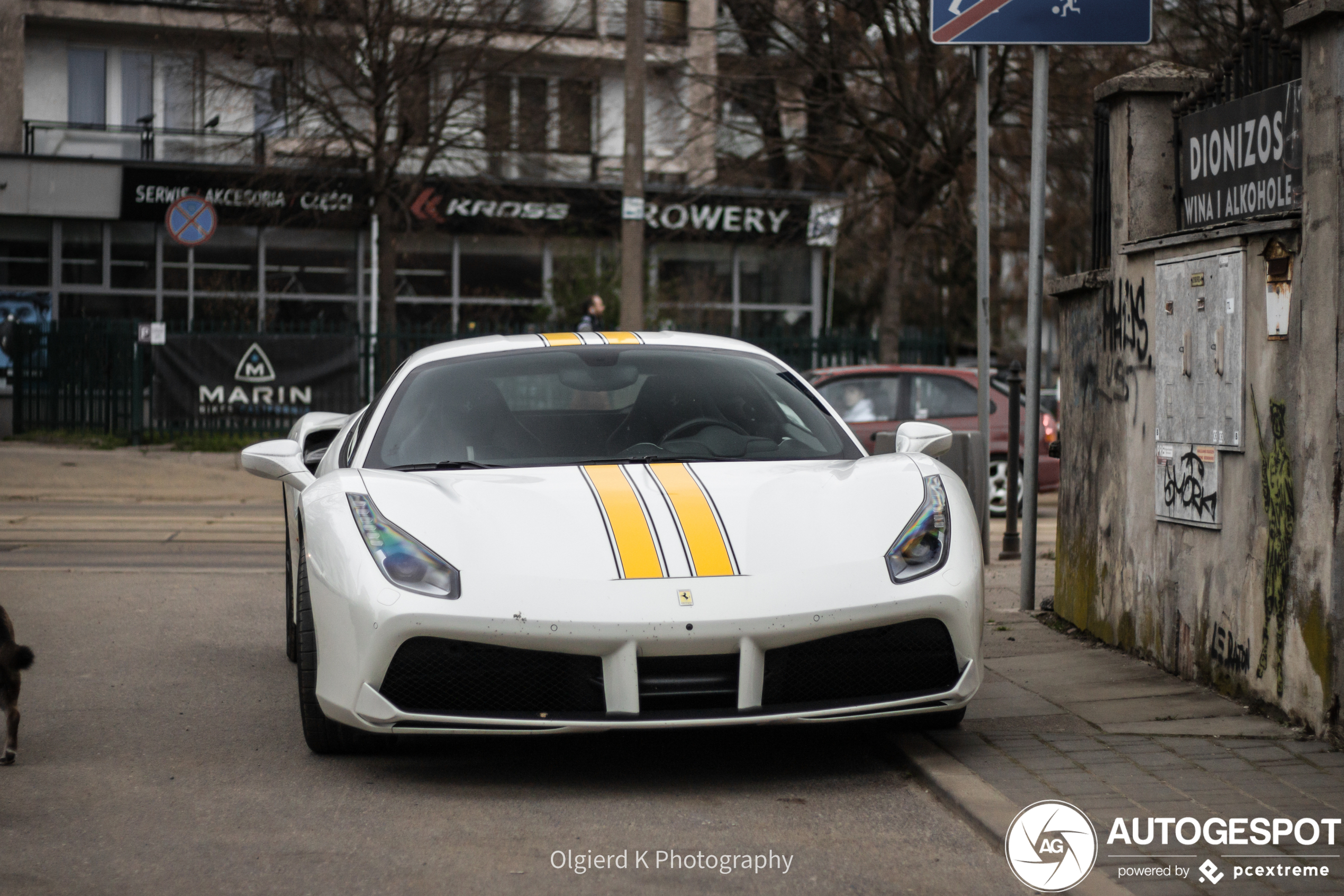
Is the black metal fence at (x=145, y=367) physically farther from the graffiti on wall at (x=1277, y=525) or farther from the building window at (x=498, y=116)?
the graffiti on wall at (x=1277, y=525)

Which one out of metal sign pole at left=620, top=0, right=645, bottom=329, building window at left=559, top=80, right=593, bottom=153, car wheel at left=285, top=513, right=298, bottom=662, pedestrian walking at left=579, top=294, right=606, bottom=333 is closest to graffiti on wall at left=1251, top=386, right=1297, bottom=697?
car wheel at left=285, top=513, right=298, bottom=662

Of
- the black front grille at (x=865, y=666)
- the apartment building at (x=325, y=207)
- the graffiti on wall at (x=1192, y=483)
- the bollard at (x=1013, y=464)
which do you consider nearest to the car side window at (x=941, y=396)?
the bollard at (x=1013, y=464)

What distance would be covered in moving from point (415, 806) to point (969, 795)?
159 cm

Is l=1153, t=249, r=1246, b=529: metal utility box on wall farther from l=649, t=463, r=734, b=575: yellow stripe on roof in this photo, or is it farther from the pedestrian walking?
Answer: the pedestrian walking

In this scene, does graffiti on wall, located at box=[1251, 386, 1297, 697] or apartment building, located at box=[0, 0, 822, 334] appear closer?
graffiti on wall, located at box=[1251, 386, 1297, 697]

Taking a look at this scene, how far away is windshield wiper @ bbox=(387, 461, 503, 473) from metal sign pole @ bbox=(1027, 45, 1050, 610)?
3145 millimetres

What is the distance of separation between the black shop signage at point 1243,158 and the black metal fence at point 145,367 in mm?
13922

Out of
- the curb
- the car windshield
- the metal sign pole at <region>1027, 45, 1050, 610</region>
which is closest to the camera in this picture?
the curb

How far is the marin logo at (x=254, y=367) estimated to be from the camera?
2030 cm

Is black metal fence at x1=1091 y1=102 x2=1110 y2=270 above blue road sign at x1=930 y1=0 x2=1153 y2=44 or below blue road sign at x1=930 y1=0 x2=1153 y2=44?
below

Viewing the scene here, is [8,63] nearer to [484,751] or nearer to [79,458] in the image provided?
[79,458]

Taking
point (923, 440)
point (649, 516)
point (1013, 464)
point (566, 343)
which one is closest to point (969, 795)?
point (649, 516)

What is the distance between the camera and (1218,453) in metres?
5.71

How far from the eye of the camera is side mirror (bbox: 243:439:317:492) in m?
5.80
